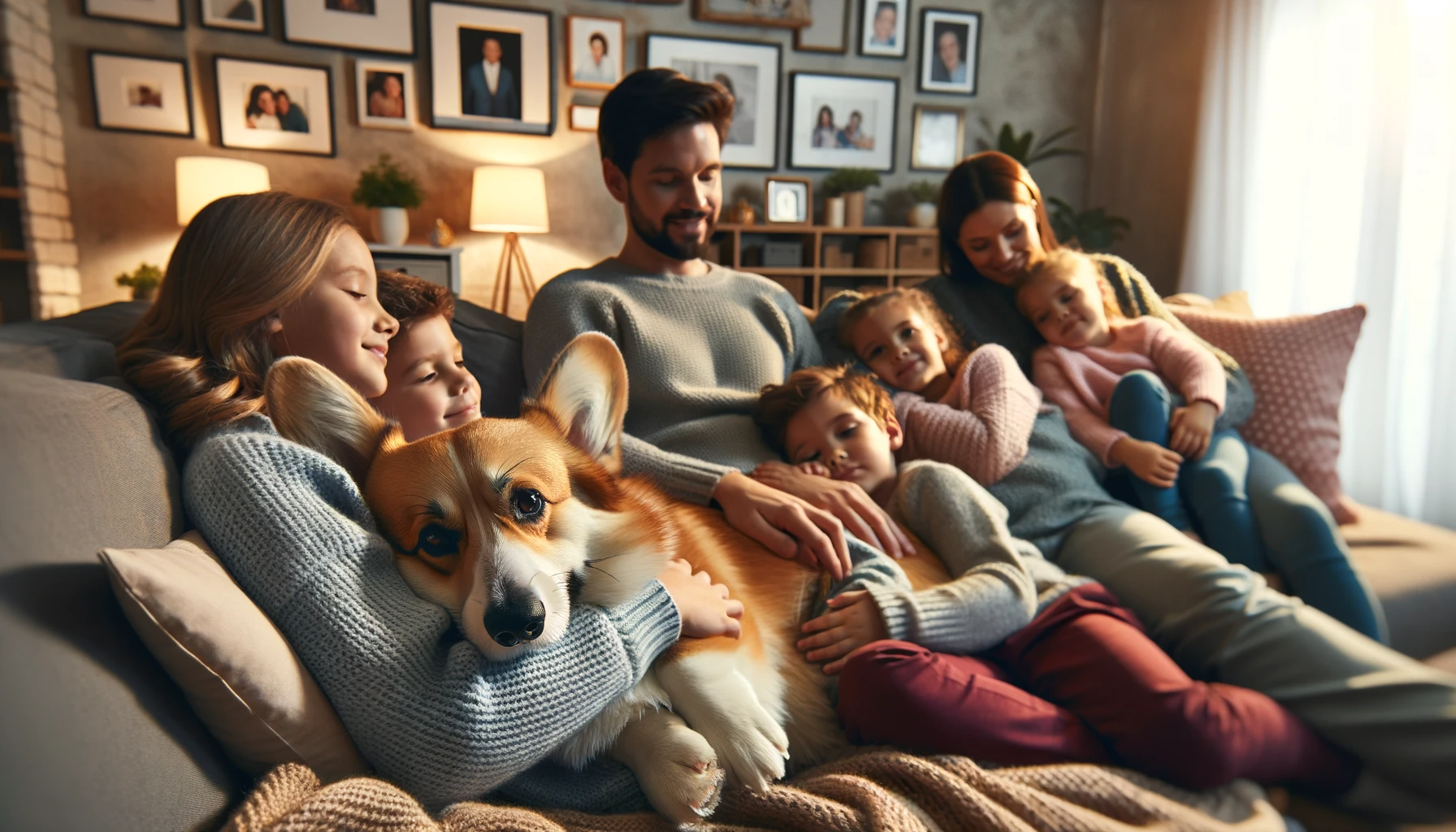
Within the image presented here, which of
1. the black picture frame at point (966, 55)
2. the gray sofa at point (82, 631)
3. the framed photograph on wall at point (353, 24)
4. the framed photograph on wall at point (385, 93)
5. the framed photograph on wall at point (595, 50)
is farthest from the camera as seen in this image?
the black picture frame at point (966, 55)

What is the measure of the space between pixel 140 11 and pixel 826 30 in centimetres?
343

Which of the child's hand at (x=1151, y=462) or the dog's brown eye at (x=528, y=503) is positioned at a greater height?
the dog's brown eye at (x=528, y=503)

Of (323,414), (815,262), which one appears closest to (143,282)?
(815,262)

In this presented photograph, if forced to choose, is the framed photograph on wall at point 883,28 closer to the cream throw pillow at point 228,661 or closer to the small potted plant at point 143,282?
the small potted plant at point 143,282

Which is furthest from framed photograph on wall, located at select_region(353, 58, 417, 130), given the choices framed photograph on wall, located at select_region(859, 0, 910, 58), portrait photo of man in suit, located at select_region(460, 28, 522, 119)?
framed photograph on wall, located at select_region(859, 0, 910, 58)

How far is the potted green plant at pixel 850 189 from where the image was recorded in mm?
4551

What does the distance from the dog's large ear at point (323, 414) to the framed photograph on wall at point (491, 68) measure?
3.89 metres

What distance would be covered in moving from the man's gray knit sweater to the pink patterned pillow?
73cm

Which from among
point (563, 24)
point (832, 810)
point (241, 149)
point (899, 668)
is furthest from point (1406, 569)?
point (241, 149)

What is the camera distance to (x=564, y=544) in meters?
0.79

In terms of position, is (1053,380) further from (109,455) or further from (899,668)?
(109,455)

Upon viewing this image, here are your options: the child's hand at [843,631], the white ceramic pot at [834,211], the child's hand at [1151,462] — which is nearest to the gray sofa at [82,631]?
the child's hand at [843,631]

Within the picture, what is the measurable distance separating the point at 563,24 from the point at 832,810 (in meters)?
4.37

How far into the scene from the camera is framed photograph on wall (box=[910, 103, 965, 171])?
4.77 metres
